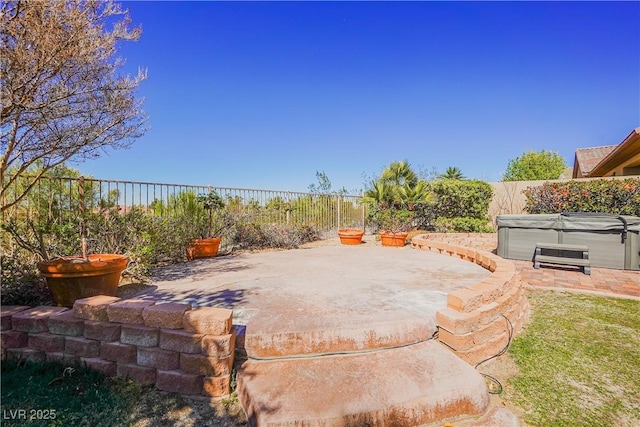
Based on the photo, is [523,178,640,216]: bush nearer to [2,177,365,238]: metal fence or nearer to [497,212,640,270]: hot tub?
[497,212,640,270]: hot tub

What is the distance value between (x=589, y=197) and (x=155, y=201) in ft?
37.7

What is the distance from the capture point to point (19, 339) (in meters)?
2.31

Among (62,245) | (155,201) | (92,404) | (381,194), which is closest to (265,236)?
(155,201)

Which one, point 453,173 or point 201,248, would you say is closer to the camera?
point 201,248

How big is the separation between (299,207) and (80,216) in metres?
6.27

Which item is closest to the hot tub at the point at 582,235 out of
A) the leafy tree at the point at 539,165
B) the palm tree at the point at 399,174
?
the palm tree at the point at 399,174

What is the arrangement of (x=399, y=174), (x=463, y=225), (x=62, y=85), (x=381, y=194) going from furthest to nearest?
1. (x=399, y=174)
2. (x=381, y=194)
3. (x=463, y=225)
4. (x=62, y=85)

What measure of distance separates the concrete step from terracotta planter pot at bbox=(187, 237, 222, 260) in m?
4.85

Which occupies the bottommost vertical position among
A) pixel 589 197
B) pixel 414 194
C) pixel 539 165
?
pixel 589 197

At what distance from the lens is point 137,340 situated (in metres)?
2.08

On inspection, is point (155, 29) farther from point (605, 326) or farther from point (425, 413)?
point (605, 326)

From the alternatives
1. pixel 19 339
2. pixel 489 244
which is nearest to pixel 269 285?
pixel 19 339

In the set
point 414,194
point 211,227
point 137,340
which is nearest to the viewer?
point 137,340

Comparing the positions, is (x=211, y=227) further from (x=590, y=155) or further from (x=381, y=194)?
(x=590, y=155)
